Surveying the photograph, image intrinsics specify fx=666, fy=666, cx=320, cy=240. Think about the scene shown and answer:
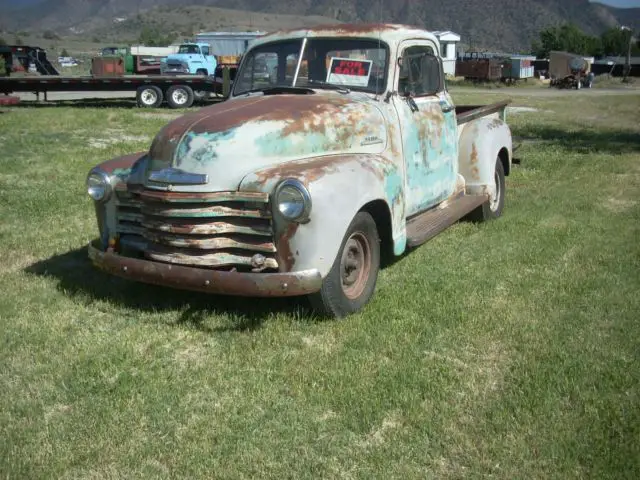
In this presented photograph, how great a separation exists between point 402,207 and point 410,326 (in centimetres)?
94

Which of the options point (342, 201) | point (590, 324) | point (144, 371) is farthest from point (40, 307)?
point (590, 324)

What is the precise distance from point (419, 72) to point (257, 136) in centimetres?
197

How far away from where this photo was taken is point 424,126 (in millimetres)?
5480

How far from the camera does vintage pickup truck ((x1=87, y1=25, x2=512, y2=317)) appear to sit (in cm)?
390

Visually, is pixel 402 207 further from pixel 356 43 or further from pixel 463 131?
pixel 463 131

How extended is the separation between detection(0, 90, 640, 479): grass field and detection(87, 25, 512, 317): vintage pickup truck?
39cm

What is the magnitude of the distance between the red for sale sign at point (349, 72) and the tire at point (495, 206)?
228cm

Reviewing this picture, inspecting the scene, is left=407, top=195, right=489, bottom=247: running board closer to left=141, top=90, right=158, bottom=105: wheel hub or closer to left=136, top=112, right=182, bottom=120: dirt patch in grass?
left=136, top=112, right=182, bottom=120: dirt patch in grass

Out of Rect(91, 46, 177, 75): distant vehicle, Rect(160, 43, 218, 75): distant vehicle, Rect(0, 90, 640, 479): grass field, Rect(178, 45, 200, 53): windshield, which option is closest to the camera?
→ Rect(0, 90, 640, 479): grass field

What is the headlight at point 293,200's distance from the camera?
3.78 metres

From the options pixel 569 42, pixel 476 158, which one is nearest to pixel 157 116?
pixel 476 158

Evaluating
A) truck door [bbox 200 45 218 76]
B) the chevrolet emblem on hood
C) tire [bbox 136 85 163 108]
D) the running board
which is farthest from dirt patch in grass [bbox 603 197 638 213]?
truck door [bbox 200 45 218 76]

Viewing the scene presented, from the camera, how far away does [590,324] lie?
14.1 feet

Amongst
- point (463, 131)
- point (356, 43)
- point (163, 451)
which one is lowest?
point (163, 451)
